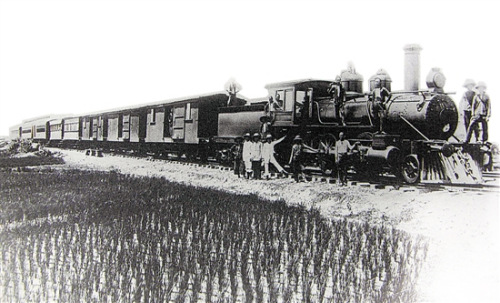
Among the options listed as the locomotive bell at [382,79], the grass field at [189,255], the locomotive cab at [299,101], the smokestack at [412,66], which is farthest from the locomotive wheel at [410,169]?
the grass field at [189,255]

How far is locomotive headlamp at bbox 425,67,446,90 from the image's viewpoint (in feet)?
32.4

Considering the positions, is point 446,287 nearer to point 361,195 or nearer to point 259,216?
point 259,216

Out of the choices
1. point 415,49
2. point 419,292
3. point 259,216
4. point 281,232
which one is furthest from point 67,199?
point 415,49

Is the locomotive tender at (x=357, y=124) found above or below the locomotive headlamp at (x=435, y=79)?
below

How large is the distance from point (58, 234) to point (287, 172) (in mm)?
7544

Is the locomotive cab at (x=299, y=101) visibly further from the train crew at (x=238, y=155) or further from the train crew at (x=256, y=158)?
the train crew at (x=238, y=155)

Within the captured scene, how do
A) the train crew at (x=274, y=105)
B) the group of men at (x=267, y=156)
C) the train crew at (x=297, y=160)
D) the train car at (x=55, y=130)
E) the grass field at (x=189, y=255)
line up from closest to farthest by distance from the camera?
the grass field at (x=189, y=255) < the group of men at (x=267, y=156) < the train crew at (x=297, y=160) < the train crew at (x=274, y=105) < the train car at (x=55, y=130)

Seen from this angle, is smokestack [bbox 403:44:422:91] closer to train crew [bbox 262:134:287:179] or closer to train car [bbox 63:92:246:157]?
train crew [bbox 262:134:287:179]

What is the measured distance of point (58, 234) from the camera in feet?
19.1

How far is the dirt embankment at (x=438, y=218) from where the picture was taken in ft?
14.4

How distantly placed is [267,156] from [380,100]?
3.90 meters

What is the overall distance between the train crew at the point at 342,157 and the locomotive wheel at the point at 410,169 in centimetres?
130

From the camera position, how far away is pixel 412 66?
10.3 metres

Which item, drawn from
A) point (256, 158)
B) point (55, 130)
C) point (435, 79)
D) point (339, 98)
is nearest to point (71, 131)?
point (55, 130)
